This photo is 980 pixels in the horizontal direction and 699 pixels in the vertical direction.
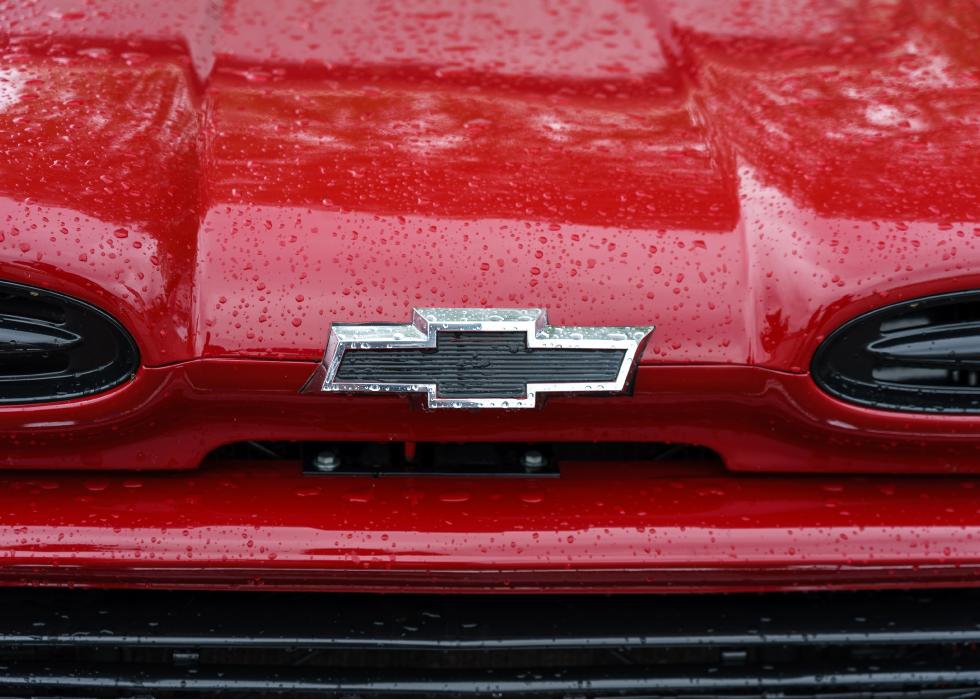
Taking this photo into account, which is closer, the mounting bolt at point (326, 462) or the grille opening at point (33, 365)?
Answer: the grille opening at point (33, 365)

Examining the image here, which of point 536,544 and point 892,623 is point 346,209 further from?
point 892,623

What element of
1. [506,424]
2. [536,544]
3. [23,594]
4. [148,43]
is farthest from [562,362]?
[148,43]

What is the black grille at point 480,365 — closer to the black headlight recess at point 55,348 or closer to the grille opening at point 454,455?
the grille opening at point 454,455

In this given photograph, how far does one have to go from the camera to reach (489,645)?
4.82ft

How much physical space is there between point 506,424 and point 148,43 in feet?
3.27

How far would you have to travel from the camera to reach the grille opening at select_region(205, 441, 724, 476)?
154 cm

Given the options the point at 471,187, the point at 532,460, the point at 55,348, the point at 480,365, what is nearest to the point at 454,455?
the point at 532,460

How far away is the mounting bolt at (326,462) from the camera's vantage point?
153cm

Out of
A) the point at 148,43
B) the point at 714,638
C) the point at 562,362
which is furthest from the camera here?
the point at 148,43

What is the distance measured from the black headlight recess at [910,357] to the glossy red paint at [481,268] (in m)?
0.03

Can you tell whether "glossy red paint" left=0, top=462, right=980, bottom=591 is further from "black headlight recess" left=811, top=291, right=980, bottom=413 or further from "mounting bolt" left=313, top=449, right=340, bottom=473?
"black headlight recess" left=811, top=291, right=980, bottom=413

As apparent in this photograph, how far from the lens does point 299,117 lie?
162 cm

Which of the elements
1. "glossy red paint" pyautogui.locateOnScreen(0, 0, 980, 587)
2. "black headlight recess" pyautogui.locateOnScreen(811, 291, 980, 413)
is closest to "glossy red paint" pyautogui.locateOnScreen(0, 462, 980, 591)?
Result: "glossy red paint" pyautogui.locateOnScreen(0, 0, 980, 587)

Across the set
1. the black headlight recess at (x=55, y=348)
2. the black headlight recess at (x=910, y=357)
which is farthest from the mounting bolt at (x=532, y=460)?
the black headlight recess at (x=55, y=348)
